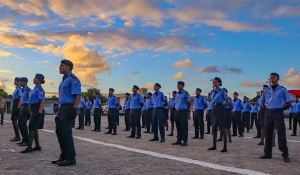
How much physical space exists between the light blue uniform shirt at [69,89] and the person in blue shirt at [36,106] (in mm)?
1843

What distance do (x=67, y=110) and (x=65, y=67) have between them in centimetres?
92

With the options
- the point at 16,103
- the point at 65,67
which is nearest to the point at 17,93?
the point at 16,103

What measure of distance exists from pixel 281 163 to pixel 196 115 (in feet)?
24.9

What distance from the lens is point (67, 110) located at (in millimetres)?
7340

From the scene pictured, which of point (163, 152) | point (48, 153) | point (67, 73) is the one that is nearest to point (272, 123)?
point (163, 152)

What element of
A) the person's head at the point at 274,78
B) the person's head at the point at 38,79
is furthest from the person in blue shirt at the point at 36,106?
the person's head at the point at 274,78

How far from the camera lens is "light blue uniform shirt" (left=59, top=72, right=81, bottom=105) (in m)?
7.35

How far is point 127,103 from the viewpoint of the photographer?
1809cm

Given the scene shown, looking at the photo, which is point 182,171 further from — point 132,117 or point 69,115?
point 132,117

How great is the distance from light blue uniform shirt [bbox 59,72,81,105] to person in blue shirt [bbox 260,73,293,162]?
466 centimetres

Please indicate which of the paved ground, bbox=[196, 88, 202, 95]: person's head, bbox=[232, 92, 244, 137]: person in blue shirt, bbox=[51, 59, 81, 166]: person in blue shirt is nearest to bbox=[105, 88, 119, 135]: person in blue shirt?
bbox=[196, 88, 202, 95]: person's head

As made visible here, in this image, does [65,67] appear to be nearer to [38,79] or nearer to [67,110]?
[67,110]

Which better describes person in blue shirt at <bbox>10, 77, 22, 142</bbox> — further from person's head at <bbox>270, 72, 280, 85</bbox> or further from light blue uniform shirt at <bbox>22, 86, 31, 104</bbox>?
person's head at <bbox>270, 72, 280, 85</bbox>

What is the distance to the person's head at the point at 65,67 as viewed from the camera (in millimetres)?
7559
